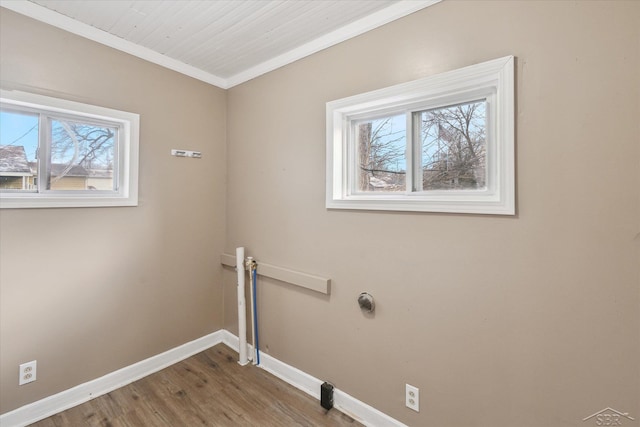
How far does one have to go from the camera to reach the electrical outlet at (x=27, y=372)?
5.67ft

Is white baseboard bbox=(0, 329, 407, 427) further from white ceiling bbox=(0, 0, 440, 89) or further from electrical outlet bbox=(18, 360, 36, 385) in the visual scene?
white ceiling bbox=(0, 0, 440, 89)

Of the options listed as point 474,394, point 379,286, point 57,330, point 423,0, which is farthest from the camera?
point 57,330

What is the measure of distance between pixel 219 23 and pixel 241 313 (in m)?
2.18

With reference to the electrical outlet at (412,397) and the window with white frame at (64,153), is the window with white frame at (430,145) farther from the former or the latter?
the window with white frame at (64,153)

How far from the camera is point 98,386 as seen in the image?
2.01m

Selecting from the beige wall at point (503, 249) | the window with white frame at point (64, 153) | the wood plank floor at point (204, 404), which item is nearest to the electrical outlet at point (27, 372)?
the wood plank floor at point (204, 404)

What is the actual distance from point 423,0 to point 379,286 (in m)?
1.62

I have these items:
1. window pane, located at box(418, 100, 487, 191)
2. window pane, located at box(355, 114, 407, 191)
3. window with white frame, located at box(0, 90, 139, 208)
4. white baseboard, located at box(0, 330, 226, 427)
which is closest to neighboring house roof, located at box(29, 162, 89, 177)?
window with white frame, located at box(0, 90, 139, 208)

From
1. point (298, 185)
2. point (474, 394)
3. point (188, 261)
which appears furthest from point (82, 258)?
point (474, 394)

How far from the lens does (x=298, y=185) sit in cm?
216

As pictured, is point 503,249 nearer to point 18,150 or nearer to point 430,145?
point 430,145

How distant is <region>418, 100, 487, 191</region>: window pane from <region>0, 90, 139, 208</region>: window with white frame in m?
2.09

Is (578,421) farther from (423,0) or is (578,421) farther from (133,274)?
(133,274)

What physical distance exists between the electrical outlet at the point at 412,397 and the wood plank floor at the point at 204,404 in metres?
0.39
